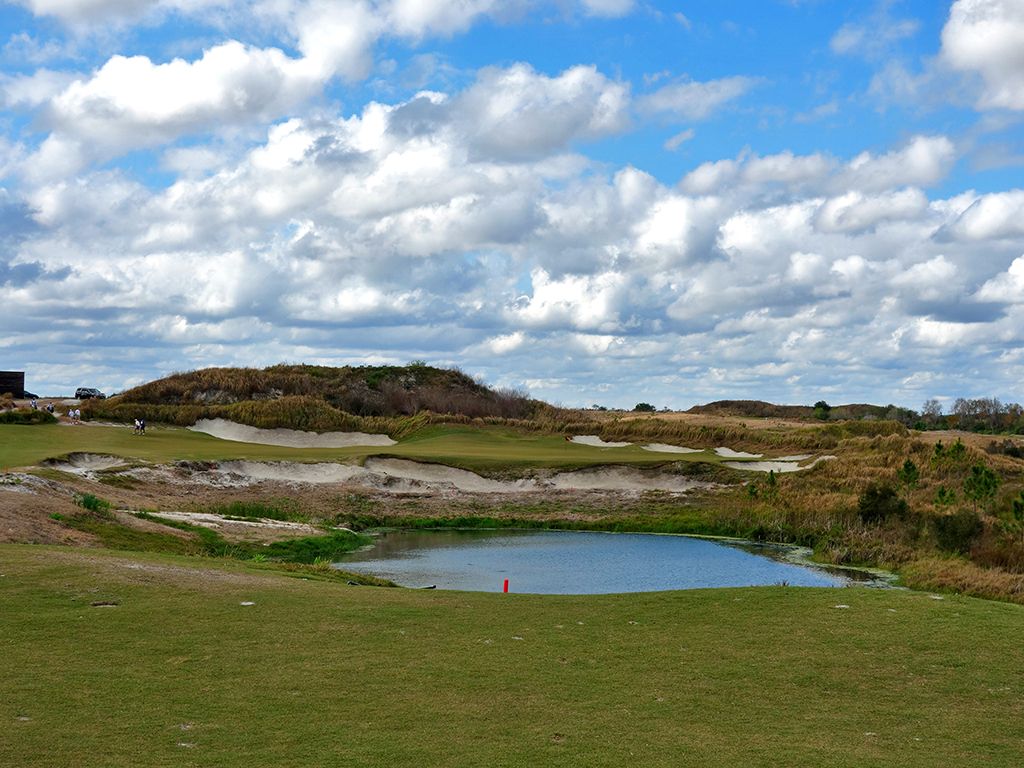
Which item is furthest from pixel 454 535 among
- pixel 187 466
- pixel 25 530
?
pixel 25 530

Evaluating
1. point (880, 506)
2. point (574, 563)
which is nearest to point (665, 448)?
point (880, 506)

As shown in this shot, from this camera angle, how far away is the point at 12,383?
103375mm

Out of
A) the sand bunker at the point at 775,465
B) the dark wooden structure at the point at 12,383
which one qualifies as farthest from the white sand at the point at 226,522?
the dark wooden structure at the point at 12,383

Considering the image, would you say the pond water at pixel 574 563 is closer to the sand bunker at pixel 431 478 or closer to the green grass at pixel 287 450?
the sand bunker at pixel 431 478

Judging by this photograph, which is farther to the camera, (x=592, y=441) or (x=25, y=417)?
(x=592, y=441)

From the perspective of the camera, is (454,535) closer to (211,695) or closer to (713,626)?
(713,626)

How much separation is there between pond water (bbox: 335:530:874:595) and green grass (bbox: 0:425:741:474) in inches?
458

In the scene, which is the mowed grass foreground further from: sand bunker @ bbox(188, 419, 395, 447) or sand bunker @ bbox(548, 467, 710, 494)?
sand bunker @ bbox(188, 419, 395, 447)

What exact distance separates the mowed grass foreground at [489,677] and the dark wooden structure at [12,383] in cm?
9456

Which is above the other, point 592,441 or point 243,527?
point 592,441

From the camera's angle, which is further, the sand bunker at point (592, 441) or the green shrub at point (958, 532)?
the sand bunker at point (592, 441)

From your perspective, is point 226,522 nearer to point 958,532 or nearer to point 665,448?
point 958,532

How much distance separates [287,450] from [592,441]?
1888 centimetres

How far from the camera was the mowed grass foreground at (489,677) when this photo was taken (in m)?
9.21
